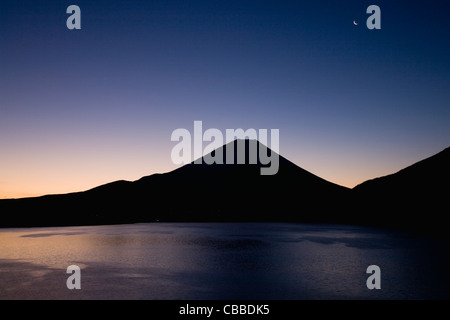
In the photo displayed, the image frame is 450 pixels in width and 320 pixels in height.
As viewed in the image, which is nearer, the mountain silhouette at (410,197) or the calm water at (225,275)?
the calm water at (225,275)

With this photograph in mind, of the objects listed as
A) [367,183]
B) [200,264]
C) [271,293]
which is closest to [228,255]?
[200,264]

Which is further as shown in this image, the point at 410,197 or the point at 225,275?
the point at 410,197

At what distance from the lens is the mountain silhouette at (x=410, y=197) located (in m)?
118

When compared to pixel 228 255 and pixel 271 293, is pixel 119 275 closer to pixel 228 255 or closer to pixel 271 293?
pixel 271 293

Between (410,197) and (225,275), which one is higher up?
(225,275)

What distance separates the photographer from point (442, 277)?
24172 millimetres

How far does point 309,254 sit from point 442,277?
14.2m

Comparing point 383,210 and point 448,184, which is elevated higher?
point 448,184

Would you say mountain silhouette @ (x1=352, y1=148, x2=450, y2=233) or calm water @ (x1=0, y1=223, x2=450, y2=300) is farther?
mountain silhouette @ (x1=352, y1=148, x2=450, y2=233)

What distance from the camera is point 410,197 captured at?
139 meters

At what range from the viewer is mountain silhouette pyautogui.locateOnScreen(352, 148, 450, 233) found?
118 meters

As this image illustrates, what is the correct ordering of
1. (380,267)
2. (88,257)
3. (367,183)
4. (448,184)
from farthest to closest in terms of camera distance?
(367,183) < (448,184) < (88,257) < (380,267)

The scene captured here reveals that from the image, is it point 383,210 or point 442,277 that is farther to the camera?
point 383,210
